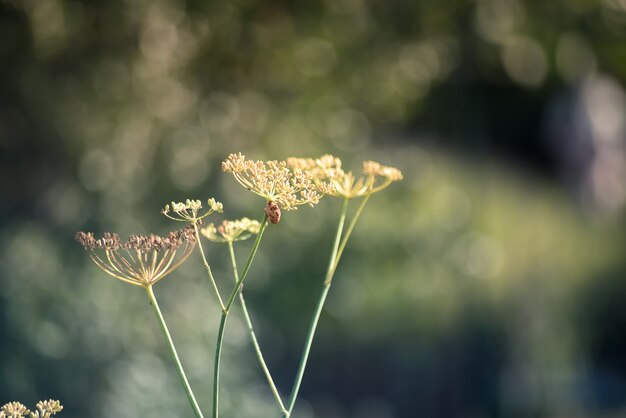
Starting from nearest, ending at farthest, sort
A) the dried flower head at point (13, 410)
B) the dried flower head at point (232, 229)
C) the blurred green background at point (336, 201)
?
the dried flower head at point (13, 410), the dried flower head at point (232, 229), the blurred green background at point (336, 201)

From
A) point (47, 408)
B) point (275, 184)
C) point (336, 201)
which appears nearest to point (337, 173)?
point (275, 184)

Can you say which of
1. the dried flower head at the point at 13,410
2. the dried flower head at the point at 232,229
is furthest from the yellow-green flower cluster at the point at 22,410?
the dried flower head at the point at 232,229

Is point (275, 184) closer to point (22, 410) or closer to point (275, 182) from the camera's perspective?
point (275, 182)

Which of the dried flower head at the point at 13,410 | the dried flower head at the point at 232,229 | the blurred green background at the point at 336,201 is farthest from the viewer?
the blurred green background at the point at 336,201

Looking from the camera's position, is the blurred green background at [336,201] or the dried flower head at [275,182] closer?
the dried flower head at [275,182]

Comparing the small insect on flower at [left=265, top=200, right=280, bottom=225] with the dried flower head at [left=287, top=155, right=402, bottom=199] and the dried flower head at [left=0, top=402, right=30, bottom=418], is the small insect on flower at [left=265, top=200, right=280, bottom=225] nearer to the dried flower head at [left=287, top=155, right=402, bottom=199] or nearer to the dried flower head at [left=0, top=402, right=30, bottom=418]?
the dried flower head at [left=287, top=155, right=402, bottom=199]

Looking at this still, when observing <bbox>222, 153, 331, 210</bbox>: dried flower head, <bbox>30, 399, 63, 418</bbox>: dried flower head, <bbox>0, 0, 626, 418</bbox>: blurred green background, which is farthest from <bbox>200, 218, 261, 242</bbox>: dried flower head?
<bbox>0, 0, 626, 418</bbox>: blurred green background

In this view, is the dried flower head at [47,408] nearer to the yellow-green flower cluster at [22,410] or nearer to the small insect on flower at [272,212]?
the yellow-green flower cluster at [22,410]

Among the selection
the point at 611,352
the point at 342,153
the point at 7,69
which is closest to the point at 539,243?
the point at 611,352
